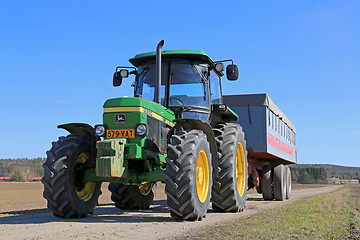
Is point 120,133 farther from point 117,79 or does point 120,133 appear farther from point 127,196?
point 127,196

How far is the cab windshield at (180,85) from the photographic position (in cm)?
935

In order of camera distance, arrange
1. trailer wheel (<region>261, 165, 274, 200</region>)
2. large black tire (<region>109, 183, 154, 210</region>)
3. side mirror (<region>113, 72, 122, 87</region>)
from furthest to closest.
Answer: trailer wheel (<region>261, 165, 274, 200</region>) < large black tire (<region>109, 183, 154, 210</region>) < side mirror (<region>113, 72, 122, 87</region>)

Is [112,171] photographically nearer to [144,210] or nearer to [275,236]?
[275,236]

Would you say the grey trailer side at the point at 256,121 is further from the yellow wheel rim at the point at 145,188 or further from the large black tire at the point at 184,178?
the large black tire at the point at 184,178

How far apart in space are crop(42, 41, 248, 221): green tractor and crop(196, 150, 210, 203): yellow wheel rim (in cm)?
2

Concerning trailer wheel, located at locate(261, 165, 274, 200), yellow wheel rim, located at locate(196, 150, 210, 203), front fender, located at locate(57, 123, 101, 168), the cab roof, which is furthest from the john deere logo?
trailer wheel, located at locate(261, 165, 274, 200)

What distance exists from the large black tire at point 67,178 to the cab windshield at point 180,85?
1.84m

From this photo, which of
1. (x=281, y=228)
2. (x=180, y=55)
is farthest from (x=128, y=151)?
(x=281, y=228)

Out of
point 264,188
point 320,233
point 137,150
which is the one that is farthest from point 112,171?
point 264,188

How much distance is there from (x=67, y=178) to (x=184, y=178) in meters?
2.25

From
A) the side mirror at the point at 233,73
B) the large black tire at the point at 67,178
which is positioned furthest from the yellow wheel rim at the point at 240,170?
the large black tire at the point at 67,178

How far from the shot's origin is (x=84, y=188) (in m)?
8.79

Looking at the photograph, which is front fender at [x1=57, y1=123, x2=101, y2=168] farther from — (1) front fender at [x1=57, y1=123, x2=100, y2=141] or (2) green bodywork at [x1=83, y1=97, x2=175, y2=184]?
(2) green bodywork at [x1=83, y1=97, x2=175, y2=184]

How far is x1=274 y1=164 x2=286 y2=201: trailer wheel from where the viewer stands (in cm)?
1597
